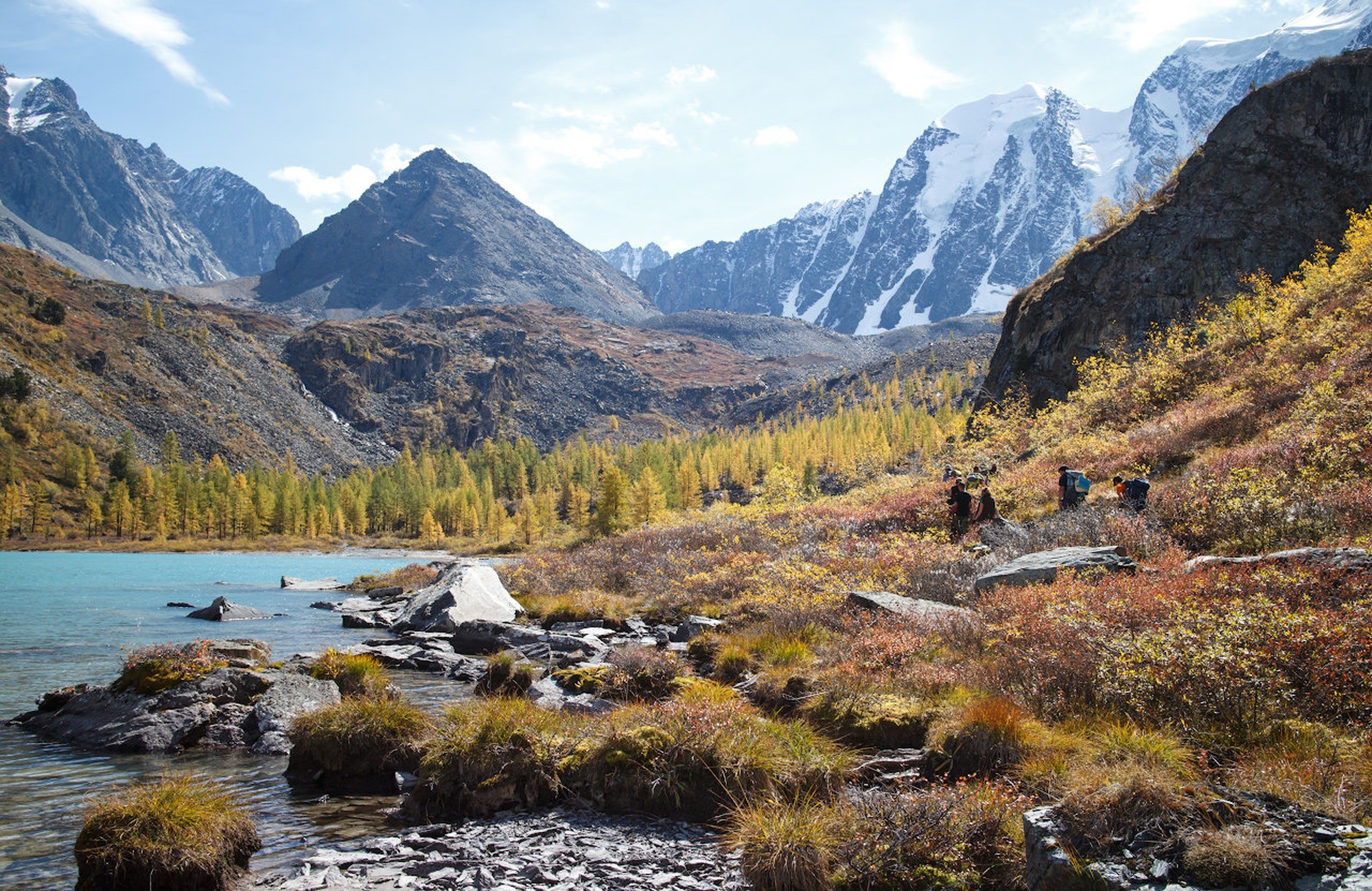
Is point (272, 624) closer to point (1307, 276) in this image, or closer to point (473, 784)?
point (473, 784)

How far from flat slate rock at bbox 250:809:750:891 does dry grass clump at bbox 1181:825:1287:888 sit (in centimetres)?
404

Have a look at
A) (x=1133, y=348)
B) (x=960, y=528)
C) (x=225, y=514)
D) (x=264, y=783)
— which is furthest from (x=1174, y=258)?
(x=225, y=514)

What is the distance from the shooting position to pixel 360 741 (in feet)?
37.4

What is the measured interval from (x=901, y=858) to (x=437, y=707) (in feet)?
36.0

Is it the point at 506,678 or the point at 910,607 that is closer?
the point at 910,607

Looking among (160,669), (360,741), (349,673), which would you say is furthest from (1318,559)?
(160,669)

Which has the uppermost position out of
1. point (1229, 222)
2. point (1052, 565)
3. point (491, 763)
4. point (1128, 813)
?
point (1229, 222)

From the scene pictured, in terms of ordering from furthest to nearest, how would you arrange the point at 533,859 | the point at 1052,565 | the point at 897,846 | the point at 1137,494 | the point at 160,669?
the point at 1137,494 → the point at 160,669 → the point at 1052,565 → the point at 533,859 → the point at 897,846

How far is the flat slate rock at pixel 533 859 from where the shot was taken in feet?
25.1

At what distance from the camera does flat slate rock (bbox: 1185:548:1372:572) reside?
10.1m

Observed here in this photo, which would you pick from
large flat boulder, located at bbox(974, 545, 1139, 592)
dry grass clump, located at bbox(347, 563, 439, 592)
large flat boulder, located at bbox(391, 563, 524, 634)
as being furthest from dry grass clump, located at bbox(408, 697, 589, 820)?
dry grass clump, located at bbox(347, 563, 439, 592)

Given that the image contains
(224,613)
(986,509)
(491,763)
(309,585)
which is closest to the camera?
(491,763)

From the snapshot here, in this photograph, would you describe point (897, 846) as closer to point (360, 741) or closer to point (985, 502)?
point (360, 741)

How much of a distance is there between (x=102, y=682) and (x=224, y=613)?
662 inches
